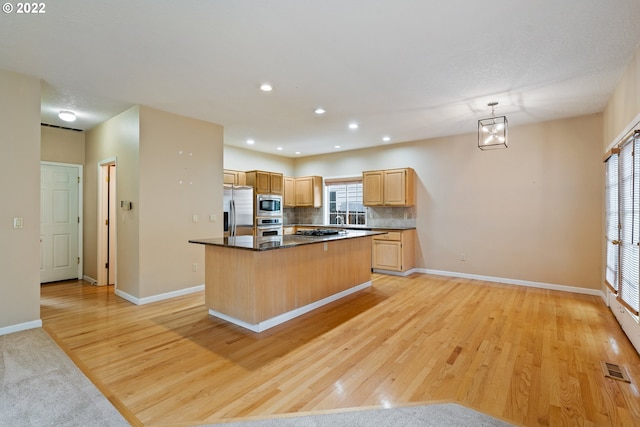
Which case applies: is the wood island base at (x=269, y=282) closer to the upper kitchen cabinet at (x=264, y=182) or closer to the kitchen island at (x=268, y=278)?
the kitchen island at (x=268, y=278)

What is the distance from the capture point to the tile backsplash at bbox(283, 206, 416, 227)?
652cm

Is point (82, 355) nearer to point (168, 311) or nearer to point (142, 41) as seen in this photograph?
point (168, 311)

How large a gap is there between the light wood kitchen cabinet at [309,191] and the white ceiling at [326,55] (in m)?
3.17

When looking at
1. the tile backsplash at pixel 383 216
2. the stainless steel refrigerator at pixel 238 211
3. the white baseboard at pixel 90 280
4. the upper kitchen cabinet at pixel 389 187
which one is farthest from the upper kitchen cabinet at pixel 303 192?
the white baseboard at pixel 90 280

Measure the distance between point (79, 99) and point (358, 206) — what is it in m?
5.53

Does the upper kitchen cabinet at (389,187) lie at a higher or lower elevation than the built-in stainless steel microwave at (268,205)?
higher

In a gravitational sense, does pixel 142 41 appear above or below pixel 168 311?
above

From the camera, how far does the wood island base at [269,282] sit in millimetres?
3240

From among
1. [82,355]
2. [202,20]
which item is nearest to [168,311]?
[82,355]

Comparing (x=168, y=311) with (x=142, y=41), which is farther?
(x=168, y=311)

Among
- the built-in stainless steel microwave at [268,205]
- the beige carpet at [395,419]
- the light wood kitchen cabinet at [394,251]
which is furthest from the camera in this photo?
the built-in stainless steel microwave at [268,205]

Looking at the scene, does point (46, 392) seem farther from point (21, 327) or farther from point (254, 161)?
point (254, 161)

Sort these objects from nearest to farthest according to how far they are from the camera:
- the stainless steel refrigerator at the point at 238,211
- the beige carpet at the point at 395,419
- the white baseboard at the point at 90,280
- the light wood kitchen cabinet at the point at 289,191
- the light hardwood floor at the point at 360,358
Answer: the beige carpet at the point at 395,419 → the light hardwood floor at the point at 360,358 → the white baseboard at the point at 90,280 → the stainless steel refrigerator at the point at 238,211 → the light wood kitchen cabinet at the point at 289,191

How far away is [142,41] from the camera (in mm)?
2613
